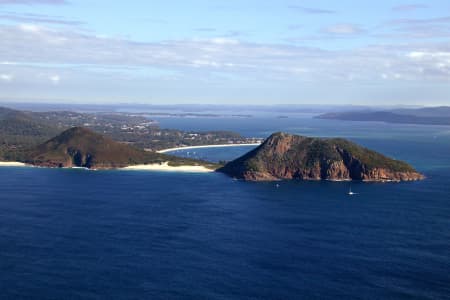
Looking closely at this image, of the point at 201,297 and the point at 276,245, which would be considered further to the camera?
the point at 276,245

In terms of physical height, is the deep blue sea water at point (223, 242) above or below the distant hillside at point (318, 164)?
below

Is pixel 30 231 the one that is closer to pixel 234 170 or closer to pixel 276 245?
pixel 276 245

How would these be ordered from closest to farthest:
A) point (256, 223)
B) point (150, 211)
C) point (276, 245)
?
point (276, 245) < point (256, 223) < point (150, 211)

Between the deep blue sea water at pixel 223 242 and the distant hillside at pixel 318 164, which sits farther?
the distant hillside at pixel 318 164

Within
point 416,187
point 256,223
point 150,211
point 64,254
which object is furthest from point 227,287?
point 416,187
